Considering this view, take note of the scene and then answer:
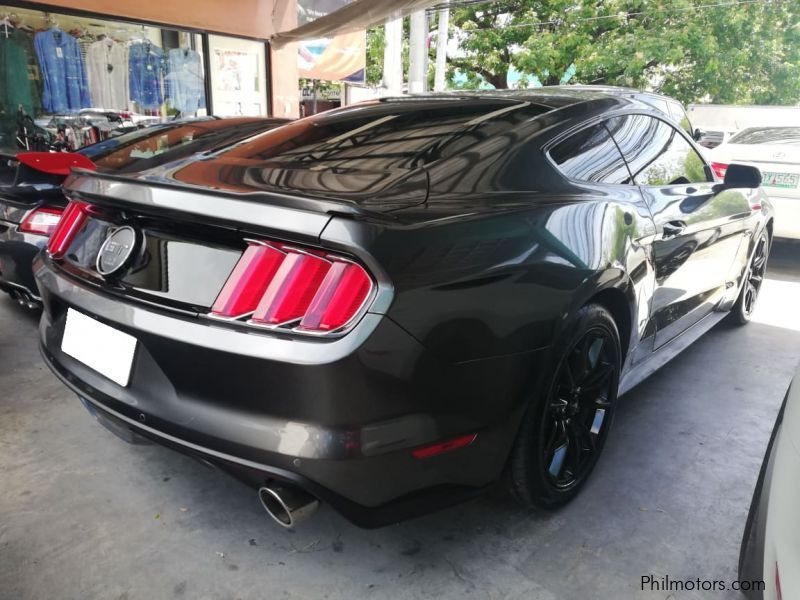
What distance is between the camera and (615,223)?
226 centimetres

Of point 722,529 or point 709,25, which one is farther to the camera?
point 709,25

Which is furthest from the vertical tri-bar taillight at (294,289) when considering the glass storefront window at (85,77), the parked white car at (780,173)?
the glass storefront window at (85,77)

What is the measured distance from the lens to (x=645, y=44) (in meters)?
17.0

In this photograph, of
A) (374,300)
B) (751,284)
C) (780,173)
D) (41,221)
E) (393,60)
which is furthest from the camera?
(393,60)

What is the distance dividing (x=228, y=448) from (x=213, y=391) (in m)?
0.15

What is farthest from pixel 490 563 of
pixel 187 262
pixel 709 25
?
pixel 709 25

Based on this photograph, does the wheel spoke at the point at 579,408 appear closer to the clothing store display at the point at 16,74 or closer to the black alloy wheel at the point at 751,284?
the black alloy wheel at the point at 751,284

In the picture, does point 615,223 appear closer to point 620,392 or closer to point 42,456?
point 620,392

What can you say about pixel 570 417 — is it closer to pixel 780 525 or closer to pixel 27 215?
pixel 780 525

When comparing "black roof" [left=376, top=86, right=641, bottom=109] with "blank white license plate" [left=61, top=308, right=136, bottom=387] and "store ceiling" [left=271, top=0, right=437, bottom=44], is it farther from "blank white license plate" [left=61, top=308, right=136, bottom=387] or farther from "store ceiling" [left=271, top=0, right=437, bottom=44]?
"store ceiling" [left=271, top=0, right=437, bottom=44]

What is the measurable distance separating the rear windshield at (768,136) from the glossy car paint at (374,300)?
17.4 feet

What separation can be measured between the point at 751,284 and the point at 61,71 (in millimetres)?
7587

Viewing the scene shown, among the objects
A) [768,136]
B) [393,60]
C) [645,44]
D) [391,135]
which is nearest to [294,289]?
[391,135]

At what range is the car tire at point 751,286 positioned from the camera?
425cm
